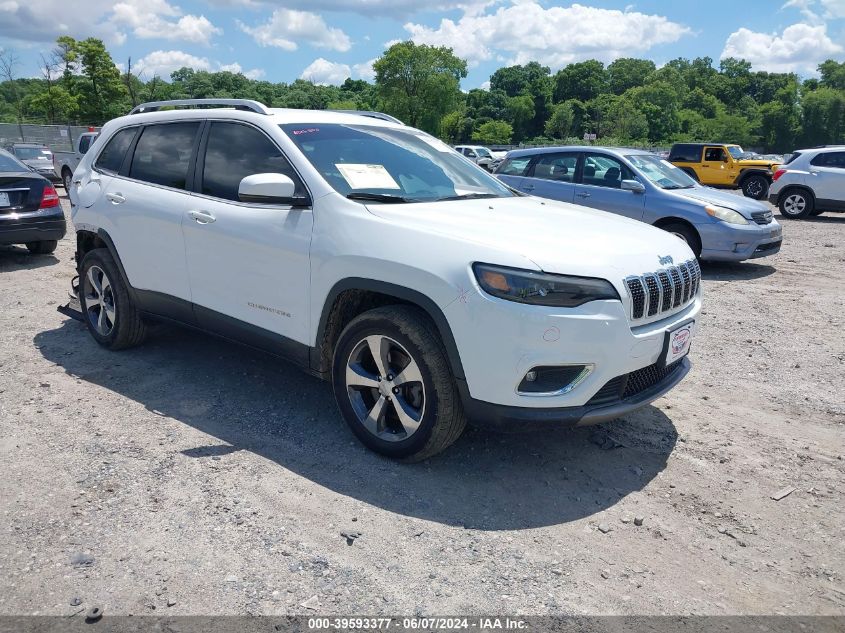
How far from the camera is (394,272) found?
3.26 meters

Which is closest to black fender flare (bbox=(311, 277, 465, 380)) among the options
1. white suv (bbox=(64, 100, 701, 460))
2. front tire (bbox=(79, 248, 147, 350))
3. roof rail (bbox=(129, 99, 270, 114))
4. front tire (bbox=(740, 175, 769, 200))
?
white suv (bbox=(64, 100, 701, 460))

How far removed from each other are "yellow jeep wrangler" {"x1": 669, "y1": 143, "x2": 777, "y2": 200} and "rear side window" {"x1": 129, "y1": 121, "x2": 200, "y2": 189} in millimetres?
19942

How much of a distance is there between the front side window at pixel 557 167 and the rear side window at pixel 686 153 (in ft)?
52.7

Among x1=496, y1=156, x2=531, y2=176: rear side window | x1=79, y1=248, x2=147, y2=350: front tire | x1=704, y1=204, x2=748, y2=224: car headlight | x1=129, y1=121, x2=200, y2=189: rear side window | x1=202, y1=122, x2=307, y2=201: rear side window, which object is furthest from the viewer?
x1=496, y1=156, x2=531, y2=176: rear side window

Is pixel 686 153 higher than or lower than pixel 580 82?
lower

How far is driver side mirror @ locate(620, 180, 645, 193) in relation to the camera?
9.07 meters

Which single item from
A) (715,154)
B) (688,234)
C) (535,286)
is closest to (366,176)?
(535,286)

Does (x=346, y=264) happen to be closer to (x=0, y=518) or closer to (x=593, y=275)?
(x=593, y=275)

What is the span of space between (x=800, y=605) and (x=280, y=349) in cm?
283

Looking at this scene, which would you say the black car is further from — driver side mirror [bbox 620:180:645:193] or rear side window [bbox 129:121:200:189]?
driver side mirror [bbox 620:180:645:193]

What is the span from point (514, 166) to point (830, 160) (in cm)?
875

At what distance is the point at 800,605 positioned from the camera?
256cm

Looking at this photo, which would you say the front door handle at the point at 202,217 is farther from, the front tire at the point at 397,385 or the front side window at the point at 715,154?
the front side window at the point at 715,154

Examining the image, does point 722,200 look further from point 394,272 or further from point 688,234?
point 394,272
